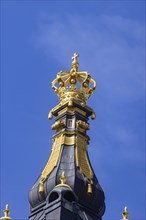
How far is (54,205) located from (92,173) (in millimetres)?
3588

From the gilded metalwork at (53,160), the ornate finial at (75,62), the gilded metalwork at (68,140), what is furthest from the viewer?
the ornate finial at (75,62)

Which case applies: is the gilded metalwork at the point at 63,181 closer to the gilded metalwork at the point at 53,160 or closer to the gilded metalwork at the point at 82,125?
the gilded metalwork at the point at 53,160

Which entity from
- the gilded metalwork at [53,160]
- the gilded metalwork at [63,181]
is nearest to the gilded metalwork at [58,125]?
the gilded metalwork at [53,160]

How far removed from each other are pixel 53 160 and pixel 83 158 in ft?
4.06

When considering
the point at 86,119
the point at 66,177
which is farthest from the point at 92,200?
the point at 86,119

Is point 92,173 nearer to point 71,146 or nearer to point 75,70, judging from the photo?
point 71,146

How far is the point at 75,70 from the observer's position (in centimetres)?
5625

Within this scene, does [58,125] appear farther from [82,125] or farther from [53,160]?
[53,160]

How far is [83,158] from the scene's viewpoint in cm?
5306

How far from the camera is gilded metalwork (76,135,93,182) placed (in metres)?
51.9

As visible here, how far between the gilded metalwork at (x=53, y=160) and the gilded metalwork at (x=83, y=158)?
2.54 ft

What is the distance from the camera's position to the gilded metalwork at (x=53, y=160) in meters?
51.7

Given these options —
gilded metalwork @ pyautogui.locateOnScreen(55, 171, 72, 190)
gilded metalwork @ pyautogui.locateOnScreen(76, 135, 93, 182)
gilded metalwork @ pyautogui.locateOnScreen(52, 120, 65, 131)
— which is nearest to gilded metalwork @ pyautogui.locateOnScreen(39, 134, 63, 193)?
gilded metalwork @ pyautogui.locateOnScreen(52, 120, 65, 131)

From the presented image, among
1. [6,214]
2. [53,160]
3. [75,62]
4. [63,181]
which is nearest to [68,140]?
[53,160]
